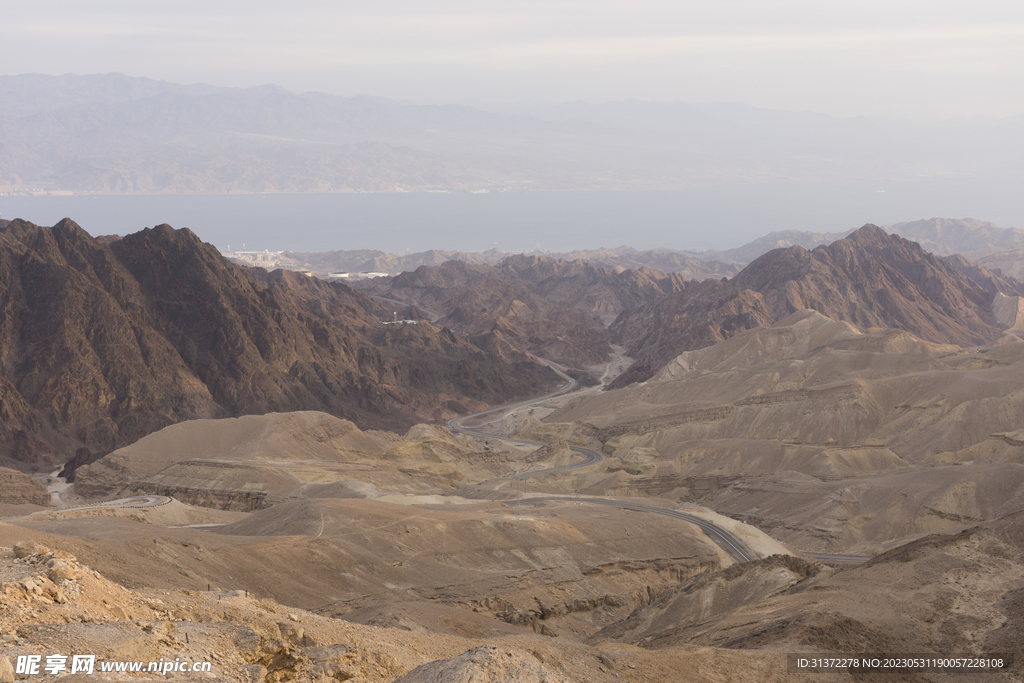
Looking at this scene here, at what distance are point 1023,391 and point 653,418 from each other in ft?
116

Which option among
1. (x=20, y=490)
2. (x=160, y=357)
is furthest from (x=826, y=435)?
(x=160, y=357)

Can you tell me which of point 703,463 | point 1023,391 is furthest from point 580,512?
point 1023,391

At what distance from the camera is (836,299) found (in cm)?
17612

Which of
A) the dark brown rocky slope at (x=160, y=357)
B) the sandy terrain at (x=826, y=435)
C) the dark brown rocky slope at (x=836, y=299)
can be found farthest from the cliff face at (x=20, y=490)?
the dark brown rocky slope at (x=836, y=299)

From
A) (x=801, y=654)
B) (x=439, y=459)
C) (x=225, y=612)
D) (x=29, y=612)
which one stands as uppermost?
(x=29, y=612)

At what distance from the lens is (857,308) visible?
174750 mm

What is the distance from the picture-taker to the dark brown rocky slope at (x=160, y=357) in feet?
338

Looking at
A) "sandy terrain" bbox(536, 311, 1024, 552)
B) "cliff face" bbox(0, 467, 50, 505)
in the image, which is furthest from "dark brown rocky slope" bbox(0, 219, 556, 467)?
"sandy terrain" bbox(536, 311, 1024, 552)

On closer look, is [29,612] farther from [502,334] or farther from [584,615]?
[502,334]

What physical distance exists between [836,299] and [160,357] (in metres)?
129

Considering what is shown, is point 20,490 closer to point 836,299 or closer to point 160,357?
point 160,357

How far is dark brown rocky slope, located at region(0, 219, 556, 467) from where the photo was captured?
338 ft

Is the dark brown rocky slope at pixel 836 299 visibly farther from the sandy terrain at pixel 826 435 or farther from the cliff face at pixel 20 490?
the cliff face at pixel 20 490

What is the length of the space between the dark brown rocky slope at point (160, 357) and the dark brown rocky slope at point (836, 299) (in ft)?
137
